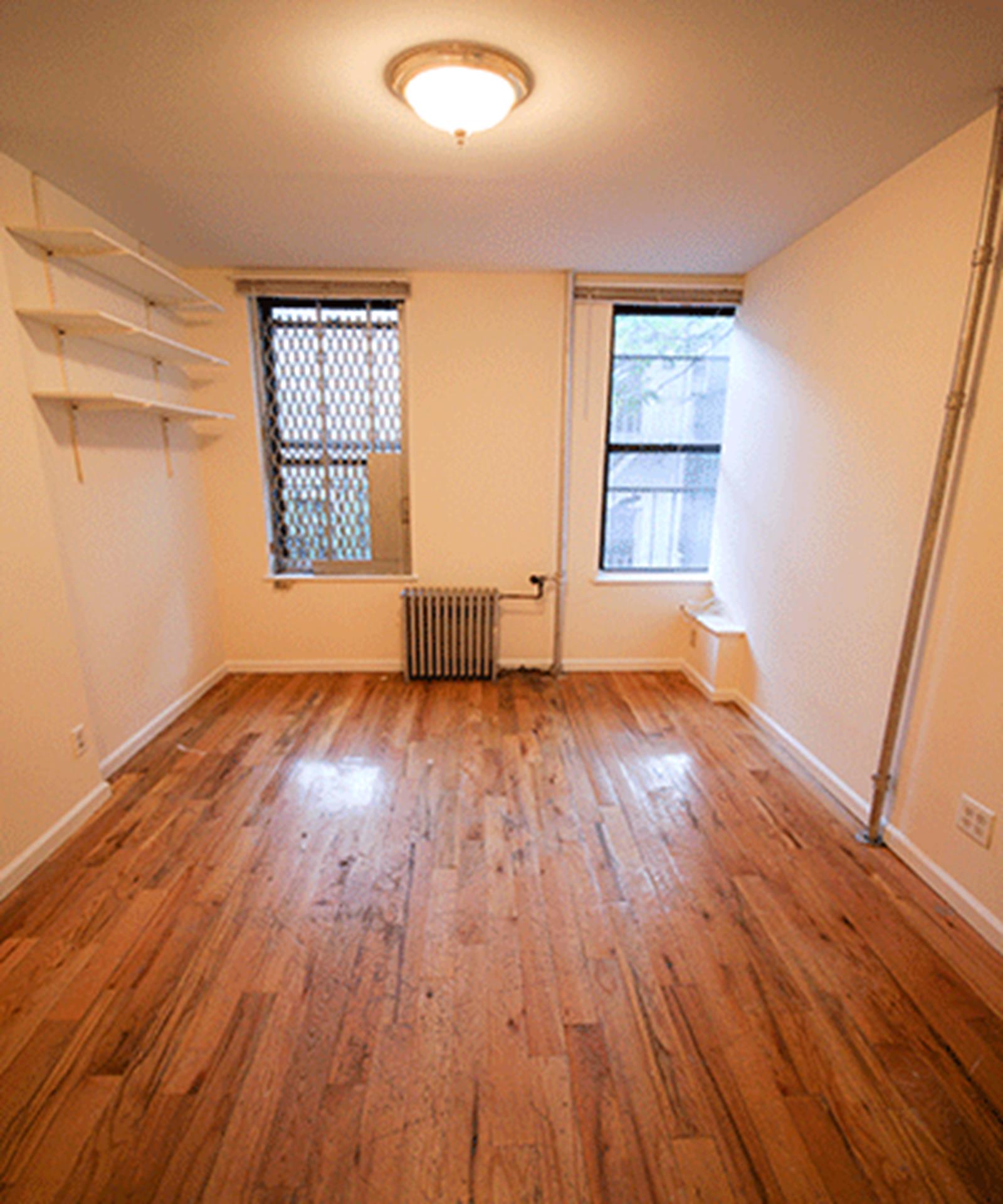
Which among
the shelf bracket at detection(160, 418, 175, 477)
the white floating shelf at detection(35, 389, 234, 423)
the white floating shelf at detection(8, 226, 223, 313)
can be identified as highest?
the white floating shelf at detection(8, 226, 223, 313)

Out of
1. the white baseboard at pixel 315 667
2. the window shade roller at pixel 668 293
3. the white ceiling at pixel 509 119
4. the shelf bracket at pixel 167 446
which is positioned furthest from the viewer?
the white baseboard at pixel 315 667

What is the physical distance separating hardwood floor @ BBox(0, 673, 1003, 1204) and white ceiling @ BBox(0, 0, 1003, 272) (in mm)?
2496

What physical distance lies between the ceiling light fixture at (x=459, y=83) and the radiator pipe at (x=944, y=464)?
4.79 ft

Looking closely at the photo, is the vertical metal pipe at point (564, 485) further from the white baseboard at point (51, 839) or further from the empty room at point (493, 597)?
the white baseboard at point (51, 839)

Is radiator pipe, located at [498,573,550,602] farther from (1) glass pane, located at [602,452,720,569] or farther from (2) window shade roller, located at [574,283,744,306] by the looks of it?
(2) window shade roller, located at [574,283,744,306]

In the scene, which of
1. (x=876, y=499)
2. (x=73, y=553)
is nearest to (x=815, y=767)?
(x=876, y=499)

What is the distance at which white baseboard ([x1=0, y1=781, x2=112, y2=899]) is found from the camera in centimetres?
184

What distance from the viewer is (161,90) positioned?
165 centimetres

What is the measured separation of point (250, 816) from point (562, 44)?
2787 mm

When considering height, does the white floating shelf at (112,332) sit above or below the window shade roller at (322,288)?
below

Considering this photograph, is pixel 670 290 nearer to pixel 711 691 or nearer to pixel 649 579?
pixel 649 579

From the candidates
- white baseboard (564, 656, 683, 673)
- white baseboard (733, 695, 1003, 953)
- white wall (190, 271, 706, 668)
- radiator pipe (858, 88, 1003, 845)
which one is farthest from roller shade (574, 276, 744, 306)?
white baseboard (733, 695, 1003, 953)

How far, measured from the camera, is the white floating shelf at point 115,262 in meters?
2.00

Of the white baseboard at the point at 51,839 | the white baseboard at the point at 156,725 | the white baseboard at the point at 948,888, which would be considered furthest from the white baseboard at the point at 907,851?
the white baseboard at the point at 156,725
